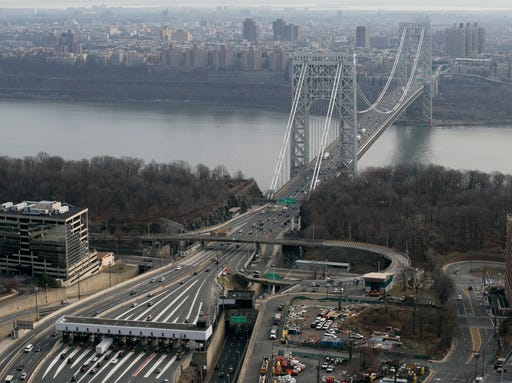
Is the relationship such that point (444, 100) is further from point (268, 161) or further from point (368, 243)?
point (368, 243)

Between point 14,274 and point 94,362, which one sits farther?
point 14,274

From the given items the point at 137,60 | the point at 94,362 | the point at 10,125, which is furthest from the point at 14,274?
the point at 137,60

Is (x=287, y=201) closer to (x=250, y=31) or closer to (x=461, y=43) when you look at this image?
(x=461, y=43)

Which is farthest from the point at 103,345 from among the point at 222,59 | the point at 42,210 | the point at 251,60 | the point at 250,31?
the point at 250,31

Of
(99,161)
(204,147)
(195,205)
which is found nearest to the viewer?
(195,205)

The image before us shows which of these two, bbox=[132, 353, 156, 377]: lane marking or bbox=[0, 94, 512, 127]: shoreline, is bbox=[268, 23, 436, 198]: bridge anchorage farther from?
bbox=[0, 94, 512, 127]: shoreline
